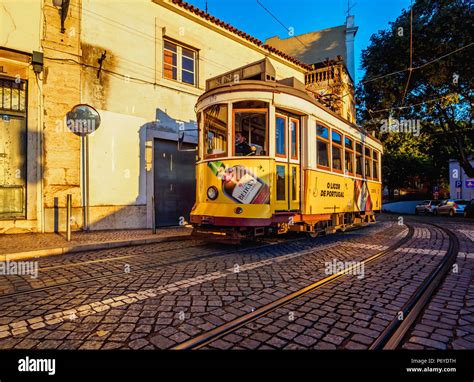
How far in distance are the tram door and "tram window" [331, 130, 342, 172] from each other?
5.26ft

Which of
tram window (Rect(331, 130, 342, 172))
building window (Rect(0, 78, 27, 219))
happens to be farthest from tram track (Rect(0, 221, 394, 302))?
building window (Rect(0, 78, 27, 219))

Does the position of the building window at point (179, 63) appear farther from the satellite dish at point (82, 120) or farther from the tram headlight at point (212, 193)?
the tram headlight at point (212, 193)

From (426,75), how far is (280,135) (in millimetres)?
14894

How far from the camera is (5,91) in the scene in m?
8.14

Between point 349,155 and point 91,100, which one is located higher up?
Result: point 91,100

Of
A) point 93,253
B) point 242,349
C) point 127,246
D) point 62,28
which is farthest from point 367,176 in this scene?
point 62,28

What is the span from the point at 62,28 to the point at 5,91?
244cm

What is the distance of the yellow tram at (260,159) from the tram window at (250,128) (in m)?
0.02

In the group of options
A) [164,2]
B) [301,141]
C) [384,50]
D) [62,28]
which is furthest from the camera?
[384,50]

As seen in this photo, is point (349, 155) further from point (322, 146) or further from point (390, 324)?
point (390, 324)

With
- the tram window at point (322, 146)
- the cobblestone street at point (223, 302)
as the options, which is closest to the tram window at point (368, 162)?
the tram window at point (322, 146)

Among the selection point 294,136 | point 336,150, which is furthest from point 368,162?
point 294,136

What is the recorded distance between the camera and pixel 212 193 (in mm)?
6680
